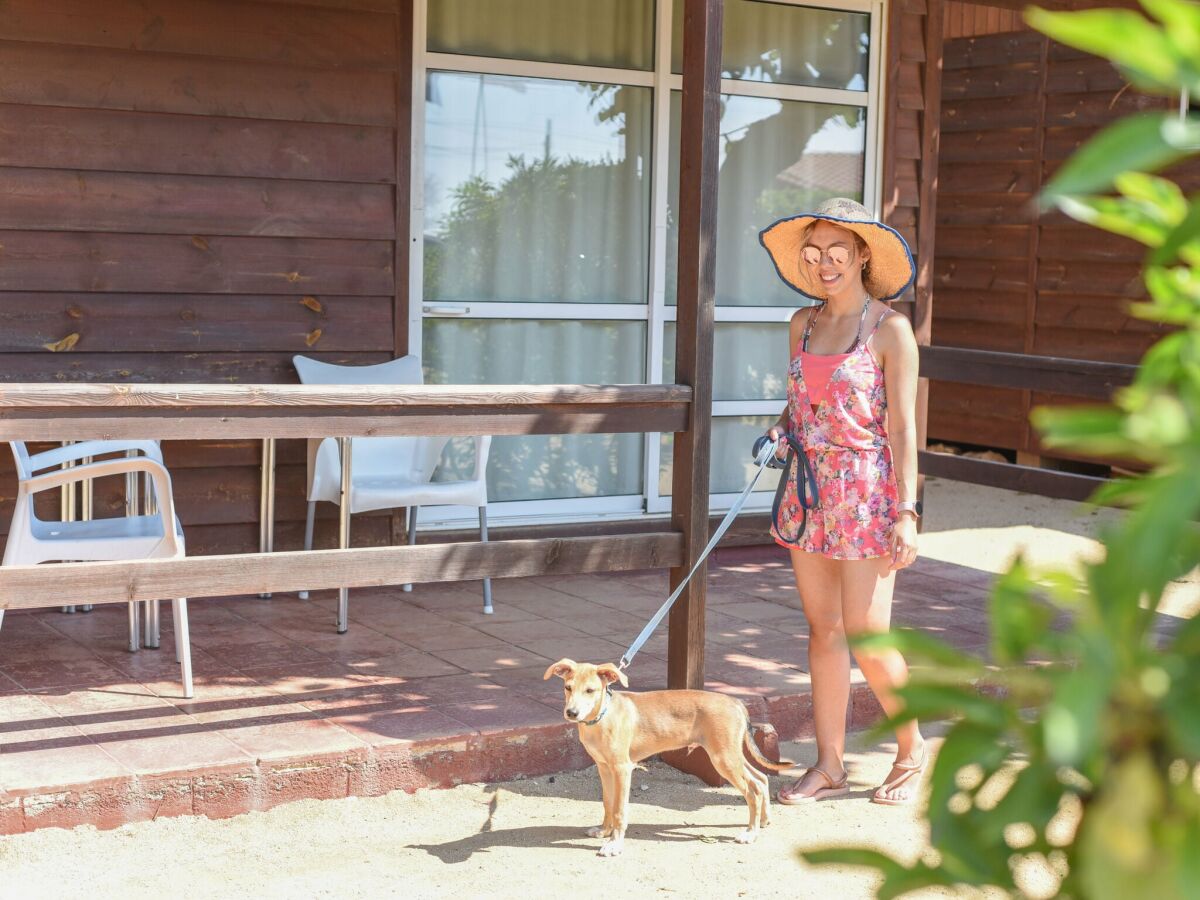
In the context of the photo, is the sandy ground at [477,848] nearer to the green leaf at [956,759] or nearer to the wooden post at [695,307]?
the wooden post at [695,307]

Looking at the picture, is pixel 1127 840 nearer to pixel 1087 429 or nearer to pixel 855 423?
pixel 1087 429

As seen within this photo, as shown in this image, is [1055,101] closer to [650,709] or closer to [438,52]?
[438,52]

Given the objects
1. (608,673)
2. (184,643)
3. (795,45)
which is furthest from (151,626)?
(795,45)

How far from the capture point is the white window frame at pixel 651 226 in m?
5.98

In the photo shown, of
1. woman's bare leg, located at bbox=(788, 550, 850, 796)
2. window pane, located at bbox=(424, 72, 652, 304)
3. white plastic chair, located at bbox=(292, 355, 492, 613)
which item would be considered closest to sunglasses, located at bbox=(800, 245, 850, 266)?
woman's bare leg, located at bbox=(788, 550, 850, 796)

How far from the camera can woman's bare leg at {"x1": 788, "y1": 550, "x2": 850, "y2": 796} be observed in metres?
4.00

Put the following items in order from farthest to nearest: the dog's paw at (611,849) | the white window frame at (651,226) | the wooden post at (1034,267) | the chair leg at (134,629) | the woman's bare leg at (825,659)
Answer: the wooden post at (1034,267), the white window frame at (651,226), the chair leg at (134,629), the woman's bare leg at (825,659), the dog's paw at (611,849)

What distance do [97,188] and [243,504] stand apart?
4.29 ft

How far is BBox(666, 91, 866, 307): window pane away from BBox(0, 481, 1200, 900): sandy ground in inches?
123

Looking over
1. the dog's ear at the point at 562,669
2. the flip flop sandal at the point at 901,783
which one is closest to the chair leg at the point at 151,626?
the dog's ear at the point at 562,669

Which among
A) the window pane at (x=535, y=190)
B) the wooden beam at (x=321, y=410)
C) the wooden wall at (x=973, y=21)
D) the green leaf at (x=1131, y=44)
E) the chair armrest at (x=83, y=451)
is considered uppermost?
the wooden wall at (x=973, y=21)

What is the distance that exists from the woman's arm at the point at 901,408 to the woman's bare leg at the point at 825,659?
24cm

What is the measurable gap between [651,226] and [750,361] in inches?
33.8

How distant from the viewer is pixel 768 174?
6.86m
